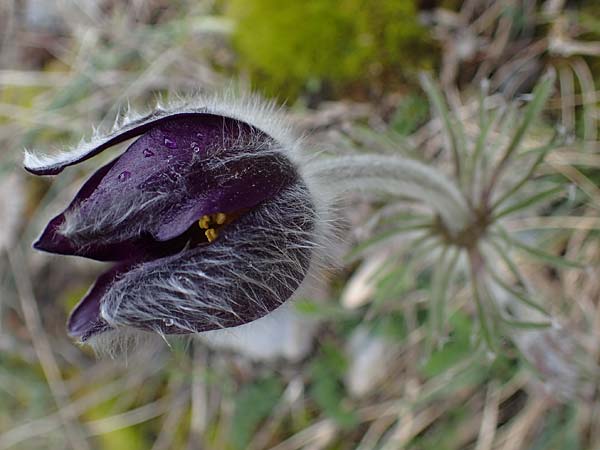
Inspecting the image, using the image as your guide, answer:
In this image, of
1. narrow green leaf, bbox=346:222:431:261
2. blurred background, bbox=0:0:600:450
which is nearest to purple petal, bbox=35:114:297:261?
narrow green leaf, bbox=346:222:431:261

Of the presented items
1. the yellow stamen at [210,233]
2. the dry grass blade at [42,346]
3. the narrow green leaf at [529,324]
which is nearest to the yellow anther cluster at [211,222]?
the yellow stamen at [210,233]

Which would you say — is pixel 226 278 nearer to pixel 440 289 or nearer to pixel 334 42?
pixel 440 289

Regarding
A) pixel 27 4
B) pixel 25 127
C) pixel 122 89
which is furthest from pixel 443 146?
pixel 27 4

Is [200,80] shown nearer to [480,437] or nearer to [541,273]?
[541,273]

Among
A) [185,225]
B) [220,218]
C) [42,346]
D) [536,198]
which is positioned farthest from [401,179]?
[42,346]

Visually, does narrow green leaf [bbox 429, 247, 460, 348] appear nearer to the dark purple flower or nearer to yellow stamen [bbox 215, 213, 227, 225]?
the dark purple flower

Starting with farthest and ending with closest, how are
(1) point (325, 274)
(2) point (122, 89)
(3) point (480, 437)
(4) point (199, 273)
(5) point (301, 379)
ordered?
(2) point (122, 89) < (5) point (301, 379) < (3) point (480, 437) < (1) point (325, 274) < (4) point (199, 273)
